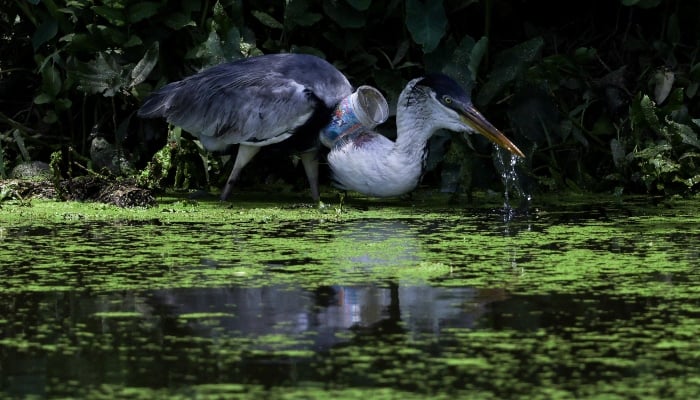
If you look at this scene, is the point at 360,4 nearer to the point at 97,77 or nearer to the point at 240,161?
the point at 240,161

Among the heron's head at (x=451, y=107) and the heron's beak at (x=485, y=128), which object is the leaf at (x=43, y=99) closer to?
the heron's head at (x=451, y=107)

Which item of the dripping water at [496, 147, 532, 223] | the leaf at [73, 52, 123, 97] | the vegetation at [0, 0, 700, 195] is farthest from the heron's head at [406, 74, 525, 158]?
the leaf at [73, 52, 123, 97]

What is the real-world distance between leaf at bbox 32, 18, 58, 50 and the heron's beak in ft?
9.61

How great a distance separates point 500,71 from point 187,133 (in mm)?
1962

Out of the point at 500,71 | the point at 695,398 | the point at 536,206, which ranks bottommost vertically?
the point at 695,398

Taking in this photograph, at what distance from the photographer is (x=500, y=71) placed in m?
8.29

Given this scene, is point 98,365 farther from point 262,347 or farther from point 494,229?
point 494,229

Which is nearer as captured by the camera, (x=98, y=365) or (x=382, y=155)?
(x=98, y=365)

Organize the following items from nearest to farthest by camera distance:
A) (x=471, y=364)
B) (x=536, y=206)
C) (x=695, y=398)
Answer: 1. (x=695, y=398)
2. (x=471, y=364)
3. (x=536, y=206)

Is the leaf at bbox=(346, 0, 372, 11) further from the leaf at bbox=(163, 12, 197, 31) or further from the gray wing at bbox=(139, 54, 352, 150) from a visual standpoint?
the leaf at bbox=(163, 12, 197, 31)

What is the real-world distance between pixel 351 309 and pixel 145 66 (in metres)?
4.42

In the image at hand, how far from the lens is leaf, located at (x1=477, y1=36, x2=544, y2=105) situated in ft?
27.0

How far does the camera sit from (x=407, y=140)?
7469mm

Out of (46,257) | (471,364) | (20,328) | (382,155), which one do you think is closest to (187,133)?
(382,155)
